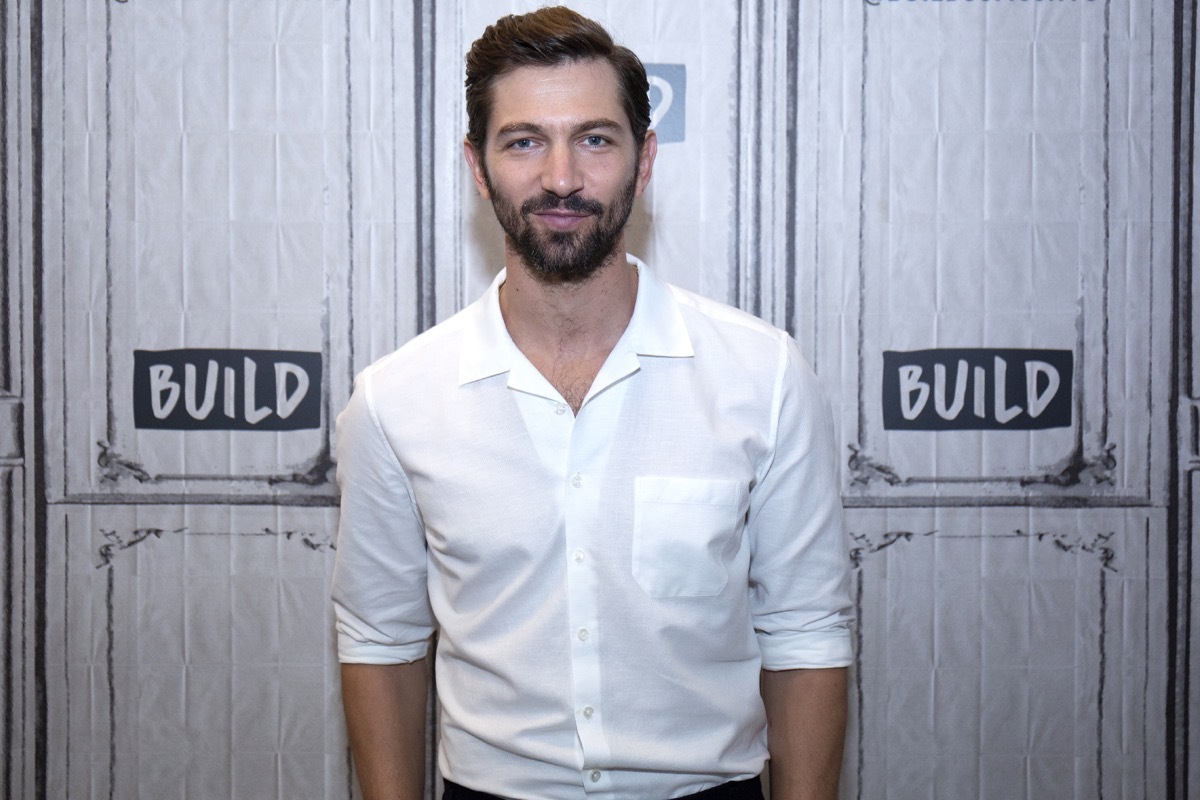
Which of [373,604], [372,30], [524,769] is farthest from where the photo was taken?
[372,30]

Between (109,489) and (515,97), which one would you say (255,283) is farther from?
(515,97)

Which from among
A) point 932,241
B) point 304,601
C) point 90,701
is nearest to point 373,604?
point 304,601

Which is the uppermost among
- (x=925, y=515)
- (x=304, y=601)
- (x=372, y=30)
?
(x=372, y=30)

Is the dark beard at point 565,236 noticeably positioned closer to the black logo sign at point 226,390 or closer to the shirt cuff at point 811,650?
the shirt cuff at point 811,650

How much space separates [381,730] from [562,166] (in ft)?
2.45

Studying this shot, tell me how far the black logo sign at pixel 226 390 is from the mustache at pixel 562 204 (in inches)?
26.3

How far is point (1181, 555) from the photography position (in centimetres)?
172

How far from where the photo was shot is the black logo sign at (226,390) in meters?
1.72

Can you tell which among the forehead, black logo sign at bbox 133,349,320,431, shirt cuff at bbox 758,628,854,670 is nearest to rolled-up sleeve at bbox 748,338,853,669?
shirt cuff at bbox 758,628,854,670

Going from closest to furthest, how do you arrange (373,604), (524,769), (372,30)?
(524,769) < (373,604) < (372,30)

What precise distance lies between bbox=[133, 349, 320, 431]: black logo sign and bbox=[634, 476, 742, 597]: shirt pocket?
0.77 meters

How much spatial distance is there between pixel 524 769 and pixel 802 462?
488 mm

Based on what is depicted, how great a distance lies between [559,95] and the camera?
1.20m

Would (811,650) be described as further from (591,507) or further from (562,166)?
(562,166)
